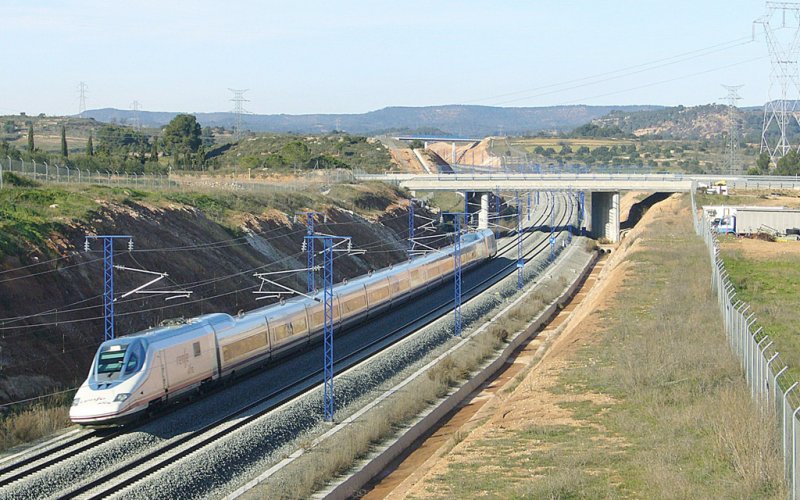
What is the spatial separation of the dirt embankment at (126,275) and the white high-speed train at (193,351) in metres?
4.10

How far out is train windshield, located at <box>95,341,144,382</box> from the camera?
88.6ft

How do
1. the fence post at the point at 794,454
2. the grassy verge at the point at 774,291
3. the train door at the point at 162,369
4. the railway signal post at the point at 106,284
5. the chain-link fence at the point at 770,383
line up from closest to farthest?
the fence post at the point at 794,454, the chain-link fence at the point at 770,383, the train door at the point at 162,369, the grassy verge at the point at 774,291, the railway signal post at the point at 106,284

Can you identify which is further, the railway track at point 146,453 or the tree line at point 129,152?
the tree line at point 129,152

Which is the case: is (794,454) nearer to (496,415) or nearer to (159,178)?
(496,415)

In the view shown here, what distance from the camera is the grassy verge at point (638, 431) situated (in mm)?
18156

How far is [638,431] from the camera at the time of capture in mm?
22797

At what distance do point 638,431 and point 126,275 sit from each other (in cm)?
2397

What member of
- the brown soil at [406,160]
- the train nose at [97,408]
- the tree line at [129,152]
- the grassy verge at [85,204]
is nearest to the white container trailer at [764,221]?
the grassy verge at [85,204]

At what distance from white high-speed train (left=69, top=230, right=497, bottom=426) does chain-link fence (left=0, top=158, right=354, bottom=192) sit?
16.8m

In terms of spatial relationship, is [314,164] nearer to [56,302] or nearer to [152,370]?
[56,302]

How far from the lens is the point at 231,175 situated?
320 ft

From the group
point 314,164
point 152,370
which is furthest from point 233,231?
point 314,164

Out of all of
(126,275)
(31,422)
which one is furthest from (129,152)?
(31,422)

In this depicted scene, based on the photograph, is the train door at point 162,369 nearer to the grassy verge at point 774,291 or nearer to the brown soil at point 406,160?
the grassy verge at point 774,291
